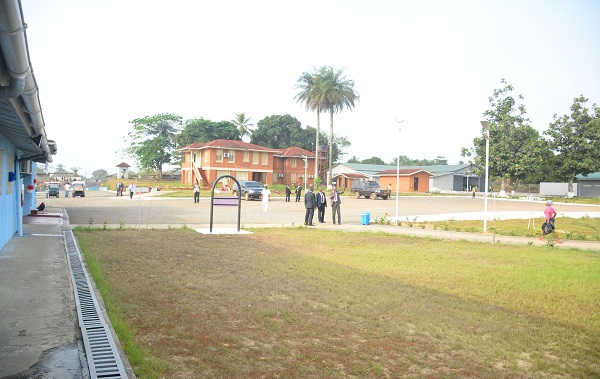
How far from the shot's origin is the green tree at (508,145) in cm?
5475

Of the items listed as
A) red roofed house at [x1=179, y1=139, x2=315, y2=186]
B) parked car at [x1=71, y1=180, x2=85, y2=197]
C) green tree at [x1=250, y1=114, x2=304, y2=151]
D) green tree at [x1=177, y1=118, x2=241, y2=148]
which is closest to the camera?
parked car at [x1=71, y1=180, x2=85, y2=197]

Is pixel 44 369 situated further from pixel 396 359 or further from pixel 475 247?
pixel 475 247

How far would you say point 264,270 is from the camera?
992 cm

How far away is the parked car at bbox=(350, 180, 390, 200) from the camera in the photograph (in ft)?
154

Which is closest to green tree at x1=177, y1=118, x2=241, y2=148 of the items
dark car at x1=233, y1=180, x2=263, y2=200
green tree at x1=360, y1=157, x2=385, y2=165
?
dark car at x1=233, y1=180, x2=263, y2=200

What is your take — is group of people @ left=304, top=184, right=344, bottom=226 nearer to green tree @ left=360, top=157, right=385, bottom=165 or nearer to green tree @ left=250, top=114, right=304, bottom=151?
green tree @ left=250, top=114, right=304, bottom=151

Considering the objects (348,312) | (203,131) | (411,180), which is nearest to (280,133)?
(203,131)

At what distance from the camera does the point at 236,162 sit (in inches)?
2371

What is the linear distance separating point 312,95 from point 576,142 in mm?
34122

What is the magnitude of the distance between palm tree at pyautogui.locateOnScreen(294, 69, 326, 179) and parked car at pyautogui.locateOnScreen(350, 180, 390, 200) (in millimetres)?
16311

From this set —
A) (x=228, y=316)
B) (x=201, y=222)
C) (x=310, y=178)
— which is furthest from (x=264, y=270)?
(x=310, y=178)

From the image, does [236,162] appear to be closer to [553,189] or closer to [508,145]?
[508,145]

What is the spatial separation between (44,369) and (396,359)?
3.48 metres

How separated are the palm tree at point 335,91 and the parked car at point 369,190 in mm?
16735
